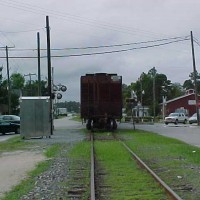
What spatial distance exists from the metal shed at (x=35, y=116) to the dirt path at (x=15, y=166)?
9273 mm

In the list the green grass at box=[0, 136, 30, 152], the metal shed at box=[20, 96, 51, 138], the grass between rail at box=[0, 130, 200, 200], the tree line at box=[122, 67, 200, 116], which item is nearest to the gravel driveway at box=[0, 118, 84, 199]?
the grass between rail at box=[0, 130, 200, 200]

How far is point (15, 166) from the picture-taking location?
16469 mm

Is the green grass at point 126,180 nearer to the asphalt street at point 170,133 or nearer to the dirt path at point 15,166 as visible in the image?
the dirt path at point 15,166

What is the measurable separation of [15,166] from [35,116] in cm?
1517

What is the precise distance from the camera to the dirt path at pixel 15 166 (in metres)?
12.6

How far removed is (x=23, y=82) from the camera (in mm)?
137625

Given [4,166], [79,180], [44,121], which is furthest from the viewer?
[44,121]

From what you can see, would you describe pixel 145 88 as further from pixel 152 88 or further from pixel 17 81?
pixel 17 81

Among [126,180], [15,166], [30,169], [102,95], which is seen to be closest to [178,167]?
[126,180]

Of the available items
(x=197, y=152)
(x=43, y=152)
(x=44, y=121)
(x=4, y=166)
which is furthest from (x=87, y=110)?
(x=4, y=166)

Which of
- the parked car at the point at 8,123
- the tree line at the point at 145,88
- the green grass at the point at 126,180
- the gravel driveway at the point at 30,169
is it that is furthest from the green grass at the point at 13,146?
the tree line at the point at 145,88

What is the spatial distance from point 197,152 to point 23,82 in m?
120

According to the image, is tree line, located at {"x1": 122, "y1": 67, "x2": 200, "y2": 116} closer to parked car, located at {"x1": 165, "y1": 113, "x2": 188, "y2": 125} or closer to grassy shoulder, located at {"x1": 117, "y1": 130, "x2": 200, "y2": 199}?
parked car, located at {"x1": 165, "y1": 113, "x2": 188, "y2": 125}

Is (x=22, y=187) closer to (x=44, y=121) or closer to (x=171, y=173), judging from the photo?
(x=171, y=173)
